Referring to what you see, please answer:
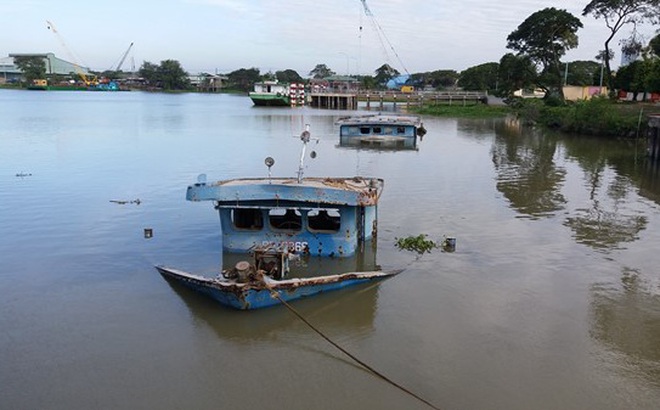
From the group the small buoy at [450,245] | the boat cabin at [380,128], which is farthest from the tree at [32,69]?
the small buoy at [450,245]

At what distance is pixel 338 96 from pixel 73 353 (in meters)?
99.2

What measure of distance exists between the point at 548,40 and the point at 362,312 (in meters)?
73.0

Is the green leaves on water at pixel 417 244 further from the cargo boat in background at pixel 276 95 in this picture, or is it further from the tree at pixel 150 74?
the tree at pixel 150 74

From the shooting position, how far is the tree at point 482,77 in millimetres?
110062

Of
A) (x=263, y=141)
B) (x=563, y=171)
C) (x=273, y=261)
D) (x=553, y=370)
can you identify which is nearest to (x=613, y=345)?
(x=553, y=370)

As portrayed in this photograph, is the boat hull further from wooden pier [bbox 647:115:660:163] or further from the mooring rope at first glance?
the mooring rope

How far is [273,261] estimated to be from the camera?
495 inches

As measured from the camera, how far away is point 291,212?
572 inches

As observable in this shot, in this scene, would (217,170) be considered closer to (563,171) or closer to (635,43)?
(563,171)

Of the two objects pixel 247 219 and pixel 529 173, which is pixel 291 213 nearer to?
pixel 247 219

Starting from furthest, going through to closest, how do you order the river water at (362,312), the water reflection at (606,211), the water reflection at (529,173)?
the water reflection at (529,173), the water reflection at (606,211), the river water at (362,312)

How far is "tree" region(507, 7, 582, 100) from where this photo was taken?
240 ft

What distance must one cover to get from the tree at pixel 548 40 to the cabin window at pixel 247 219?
6575cm

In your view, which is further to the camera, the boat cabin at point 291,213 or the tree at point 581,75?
the tree at point 581,75
